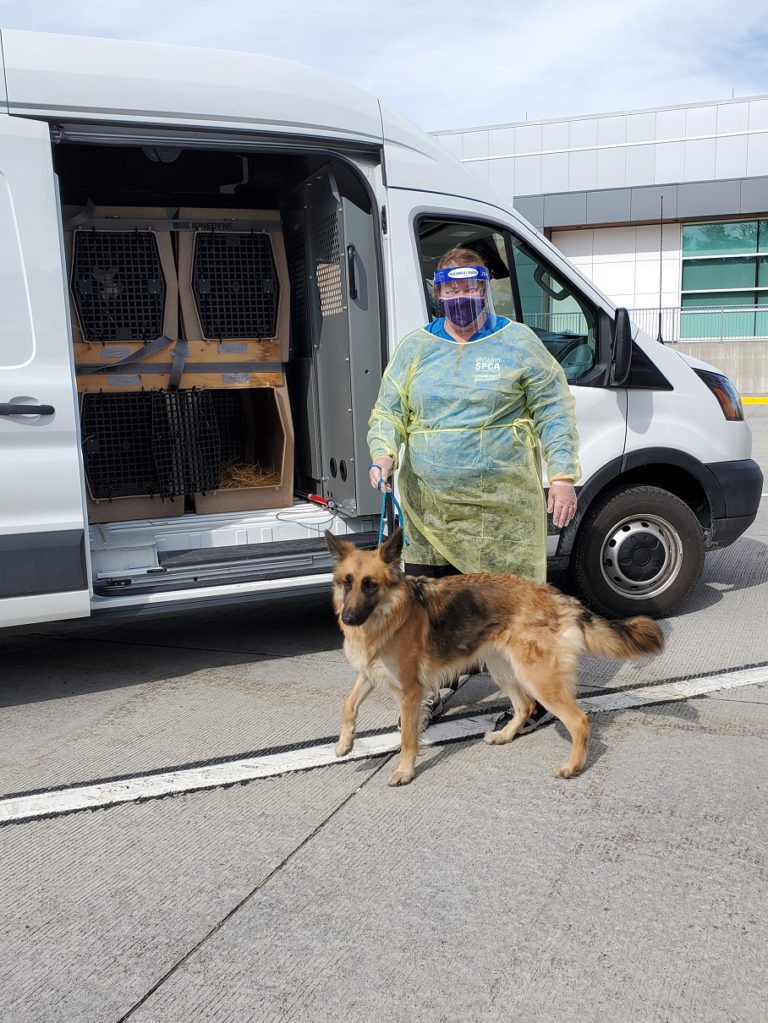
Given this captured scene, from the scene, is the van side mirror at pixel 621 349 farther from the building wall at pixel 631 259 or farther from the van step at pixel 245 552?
the building wall at pixel 631 259

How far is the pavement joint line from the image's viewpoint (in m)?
2.41

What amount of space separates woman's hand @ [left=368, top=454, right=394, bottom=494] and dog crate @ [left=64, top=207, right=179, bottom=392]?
288 cm

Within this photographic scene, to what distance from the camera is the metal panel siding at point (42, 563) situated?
167 inches

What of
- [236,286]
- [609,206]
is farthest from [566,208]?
[236,286]

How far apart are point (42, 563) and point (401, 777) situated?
1.97 metres

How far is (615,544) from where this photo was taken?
5551 mm

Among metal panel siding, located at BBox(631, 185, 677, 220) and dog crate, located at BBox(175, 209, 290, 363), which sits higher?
metal panel siding, located at BBox(631, 185, 677, 220)

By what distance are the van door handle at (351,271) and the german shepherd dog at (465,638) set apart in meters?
2.04

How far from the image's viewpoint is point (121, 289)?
616 cm

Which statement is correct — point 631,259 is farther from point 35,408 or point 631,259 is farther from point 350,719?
point 350,719

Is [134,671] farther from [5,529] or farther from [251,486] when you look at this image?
[251,486]

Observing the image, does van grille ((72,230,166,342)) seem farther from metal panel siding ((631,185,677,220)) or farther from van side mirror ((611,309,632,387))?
metal panel siding ((631,185,677,220))

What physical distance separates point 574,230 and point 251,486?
2282 centimetres

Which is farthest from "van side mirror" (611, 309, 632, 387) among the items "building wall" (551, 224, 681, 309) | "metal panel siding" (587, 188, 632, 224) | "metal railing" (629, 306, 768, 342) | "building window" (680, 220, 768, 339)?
"metal panel siding" (587, 188, 632, 224)
